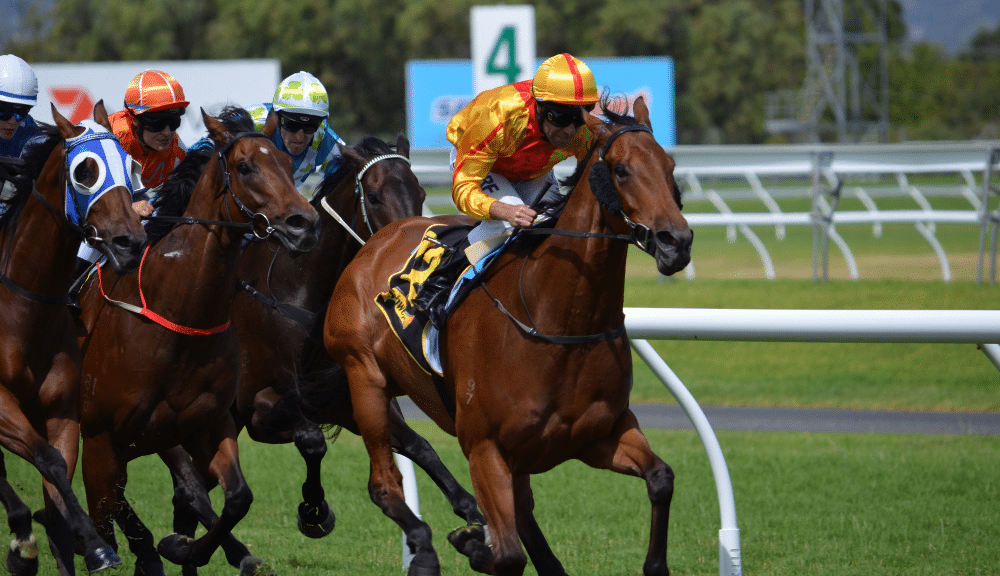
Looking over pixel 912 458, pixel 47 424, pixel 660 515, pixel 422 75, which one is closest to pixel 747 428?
pixel 912 458

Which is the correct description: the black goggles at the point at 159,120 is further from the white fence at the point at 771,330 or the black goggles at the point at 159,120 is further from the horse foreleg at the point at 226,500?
the white fence at the point at 771,330

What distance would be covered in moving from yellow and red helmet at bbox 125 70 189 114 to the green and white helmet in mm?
493

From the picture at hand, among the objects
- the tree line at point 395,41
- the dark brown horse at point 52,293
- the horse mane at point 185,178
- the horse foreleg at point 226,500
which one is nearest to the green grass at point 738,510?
the horse foreleg at point 226,500

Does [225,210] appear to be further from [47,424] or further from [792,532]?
[792,532]

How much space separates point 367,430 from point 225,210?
972 millimetres

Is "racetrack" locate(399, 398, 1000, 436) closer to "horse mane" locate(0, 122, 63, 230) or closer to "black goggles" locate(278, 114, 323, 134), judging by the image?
"black goggles" locate(278, 114, 323, 134)

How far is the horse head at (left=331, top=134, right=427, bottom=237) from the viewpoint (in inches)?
191

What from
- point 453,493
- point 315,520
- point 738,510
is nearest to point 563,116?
point 453,493

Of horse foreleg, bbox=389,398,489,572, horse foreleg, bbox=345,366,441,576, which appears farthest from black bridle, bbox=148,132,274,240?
horse foreleg, bbox=389,398,489,572

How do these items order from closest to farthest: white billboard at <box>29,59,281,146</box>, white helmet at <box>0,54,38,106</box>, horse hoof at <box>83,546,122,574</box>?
horse hoof at <box>83,546,122,574</box> → white helmet at <box>0,54,38,106</box> → white billboard at <box>29,59,281,146</box>

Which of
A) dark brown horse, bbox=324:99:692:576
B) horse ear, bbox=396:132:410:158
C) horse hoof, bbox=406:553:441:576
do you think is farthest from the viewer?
horse ear, bbox=396:132:410:158

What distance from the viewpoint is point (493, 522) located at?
3.53 metres

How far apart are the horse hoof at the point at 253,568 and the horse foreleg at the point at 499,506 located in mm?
1149

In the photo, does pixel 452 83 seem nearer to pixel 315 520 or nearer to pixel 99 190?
pixel 315 520
